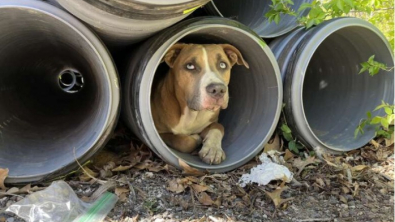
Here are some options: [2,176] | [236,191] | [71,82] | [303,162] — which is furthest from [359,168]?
[71,82]

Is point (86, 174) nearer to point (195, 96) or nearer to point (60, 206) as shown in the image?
point (60, 206)

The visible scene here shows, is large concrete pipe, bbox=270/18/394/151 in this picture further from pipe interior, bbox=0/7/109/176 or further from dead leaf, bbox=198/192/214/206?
pipe interior, bbox=0/7/109/176

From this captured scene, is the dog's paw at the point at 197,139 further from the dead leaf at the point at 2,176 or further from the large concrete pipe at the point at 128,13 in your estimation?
the dead leaf at the point at 2,176

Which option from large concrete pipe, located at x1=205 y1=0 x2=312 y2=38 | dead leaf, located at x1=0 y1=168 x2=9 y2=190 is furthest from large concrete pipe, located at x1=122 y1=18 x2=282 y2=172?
dead leaf, located at x1=0 y1=168 x2=9 y2=190

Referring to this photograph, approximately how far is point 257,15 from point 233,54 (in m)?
1.05

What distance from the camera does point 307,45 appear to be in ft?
12.3

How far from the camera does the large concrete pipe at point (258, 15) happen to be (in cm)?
432

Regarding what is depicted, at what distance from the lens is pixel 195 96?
11.6 ft

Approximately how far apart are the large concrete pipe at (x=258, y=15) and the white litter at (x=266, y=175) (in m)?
1.51

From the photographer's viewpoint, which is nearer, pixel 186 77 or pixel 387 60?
pixel 186 77

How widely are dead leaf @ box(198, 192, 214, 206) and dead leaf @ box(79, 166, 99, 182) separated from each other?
87 cm

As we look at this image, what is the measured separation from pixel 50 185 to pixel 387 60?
10.8 ft

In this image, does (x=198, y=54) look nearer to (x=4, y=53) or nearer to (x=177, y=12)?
(x=177, y=12)

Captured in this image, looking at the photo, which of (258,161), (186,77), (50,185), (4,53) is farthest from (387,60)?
(4,53)
